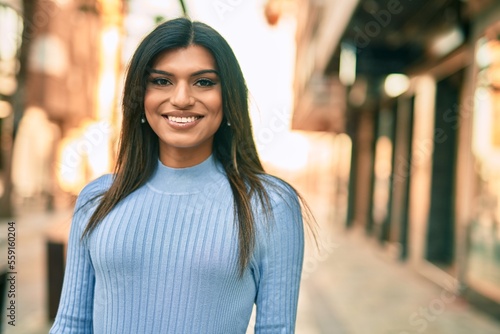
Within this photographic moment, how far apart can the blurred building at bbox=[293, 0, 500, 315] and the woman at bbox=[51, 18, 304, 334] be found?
16.5 feet

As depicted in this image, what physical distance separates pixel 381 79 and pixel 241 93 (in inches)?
421

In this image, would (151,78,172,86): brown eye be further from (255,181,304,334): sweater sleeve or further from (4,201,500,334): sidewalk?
(4,201,500,334): sidewalk

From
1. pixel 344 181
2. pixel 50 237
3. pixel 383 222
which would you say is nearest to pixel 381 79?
pixel 383 222

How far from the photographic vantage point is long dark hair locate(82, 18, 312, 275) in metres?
1.46

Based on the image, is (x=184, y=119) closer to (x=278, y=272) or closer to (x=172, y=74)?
(x=172, y=74)

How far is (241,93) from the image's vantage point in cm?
153

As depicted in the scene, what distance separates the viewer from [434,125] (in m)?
8.13

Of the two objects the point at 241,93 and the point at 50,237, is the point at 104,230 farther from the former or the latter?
the point at 50,237

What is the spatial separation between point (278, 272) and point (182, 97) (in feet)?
1.81

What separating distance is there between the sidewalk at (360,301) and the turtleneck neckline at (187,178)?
175 centimetres

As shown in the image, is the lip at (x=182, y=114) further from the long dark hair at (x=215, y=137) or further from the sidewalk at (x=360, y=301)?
the sidewalk at (x=360, y=301)

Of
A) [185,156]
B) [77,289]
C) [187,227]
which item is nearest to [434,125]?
[185,156]

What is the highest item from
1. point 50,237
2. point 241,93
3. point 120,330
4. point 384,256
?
point 241,93

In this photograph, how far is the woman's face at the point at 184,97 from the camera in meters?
1.46
